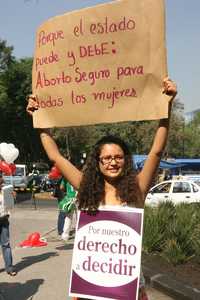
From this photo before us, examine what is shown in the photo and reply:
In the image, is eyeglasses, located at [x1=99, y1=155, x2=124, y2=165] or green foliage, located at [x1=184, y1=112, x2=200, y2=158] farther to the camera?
green foliage, located at [x1=184, y1=112, x2=200, y2=158]

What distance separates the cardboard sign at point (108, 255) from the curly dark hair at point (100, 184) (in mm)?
66

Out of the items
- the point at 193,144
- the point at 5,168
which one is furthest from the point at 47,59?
the point at 193,144

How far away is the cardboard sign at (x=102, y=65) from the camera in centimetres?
369

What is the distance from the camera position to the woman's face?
360 centimetres

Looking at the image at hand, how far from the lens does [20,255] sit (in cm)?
1067

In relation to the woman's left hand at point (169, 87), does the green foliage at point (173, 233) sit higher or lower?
lower

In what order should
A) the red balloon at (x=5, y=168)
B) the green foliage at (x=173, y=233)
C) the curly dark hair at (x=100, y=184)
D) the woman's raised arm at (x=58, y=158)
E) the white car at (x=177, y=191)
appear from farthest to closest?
1. the white car at (x=177, y=191)
2. the red balloon at (x=5, y=168)
3. the green foliage at (x=173, y=233)
4. the woman's raised arm at (x=58, y=158)
5. the curly dark hair at (x=100, y=184)

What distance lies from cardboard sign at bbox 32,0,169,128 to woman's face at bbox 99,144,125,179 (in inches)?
10.0

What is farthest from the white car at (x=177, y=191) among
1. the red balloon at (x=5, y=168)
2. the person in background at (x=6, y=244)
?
the person in background at (x=6, y=244)

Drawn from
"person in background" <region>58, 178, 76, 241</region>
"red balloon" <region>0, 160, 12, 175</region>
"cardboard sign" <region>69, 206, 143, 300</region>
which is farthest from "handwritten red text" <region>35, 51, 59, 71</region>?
"red balloon" <region>0, 160, 12, 175</region>

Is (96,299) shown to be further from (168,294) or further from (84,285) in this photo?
(168,294)

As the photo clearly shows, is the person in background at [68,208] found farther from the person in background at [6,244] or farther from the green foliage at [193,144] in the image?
the green foliage at [193,144]

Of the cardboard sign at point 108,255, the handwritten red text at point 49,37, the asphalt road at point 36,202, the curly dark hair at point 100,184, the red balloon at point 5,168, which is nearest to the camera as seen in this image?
the cardboard sign at point 108,255

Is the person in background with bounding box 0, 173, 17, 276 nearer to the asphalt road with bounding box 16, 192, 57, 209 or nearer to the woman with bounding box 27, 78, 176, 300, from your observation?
the woman with bounding box 27, 78, 176, 300
